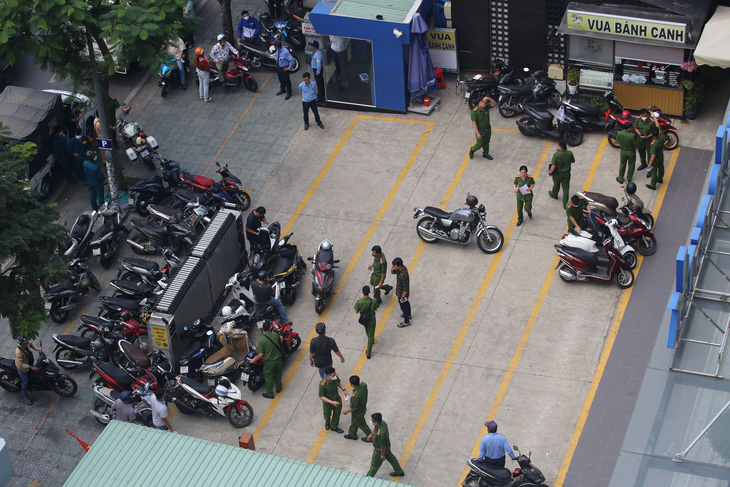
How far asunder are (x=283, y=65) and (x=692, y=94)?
380 inches

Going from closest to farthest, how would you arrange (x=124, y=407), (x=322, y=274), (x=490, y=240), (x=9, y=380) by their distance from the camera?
(x=124, y=407) → (x=9, y=380) → (x=322, y=274) → (x=490, y=240)

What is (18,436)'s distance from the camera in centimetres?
2155

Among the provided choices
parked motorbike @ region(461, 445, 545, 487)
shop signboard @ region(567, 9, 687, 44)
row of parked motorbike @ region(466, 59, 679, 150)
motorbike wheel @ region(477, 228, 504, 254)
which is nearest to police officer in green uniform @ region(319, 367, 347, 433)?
parked motorbike @ region(461, 445, 545, 487)

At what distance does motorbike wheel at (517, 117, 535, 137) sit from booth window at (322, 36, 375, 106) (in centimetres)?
377

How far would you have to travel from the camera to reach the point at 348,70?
2784 cm

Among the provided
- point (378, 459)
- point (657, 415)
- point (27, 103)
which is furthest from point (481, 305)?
point (27, 103)

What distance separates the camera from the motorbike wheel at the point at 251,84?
2902 centimetres

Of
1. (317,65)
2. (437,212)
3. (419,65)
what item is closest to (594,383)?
(437,212)

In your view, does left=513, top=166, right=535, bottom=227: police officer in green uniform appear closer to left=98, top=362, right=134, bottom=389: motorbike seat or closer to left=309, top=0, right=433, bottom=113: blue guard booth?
left=309, top=0, right=433, bottom=113: blue guard booth

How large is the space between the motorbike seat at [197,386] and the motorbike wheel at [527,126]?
390 inches

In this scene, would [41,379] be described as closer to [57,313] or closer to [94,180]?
[57,313]

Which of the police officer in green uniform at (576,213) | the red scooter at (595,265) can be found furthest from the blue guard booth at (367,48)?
the red scooter at (595,265)

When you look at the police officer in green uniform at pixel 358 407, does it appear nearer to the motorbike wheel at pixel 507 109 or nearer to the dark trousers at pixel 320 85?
the motorbike wheel at pixel 507 109

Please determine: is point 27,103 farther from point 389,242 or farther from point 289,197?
point 389,242
